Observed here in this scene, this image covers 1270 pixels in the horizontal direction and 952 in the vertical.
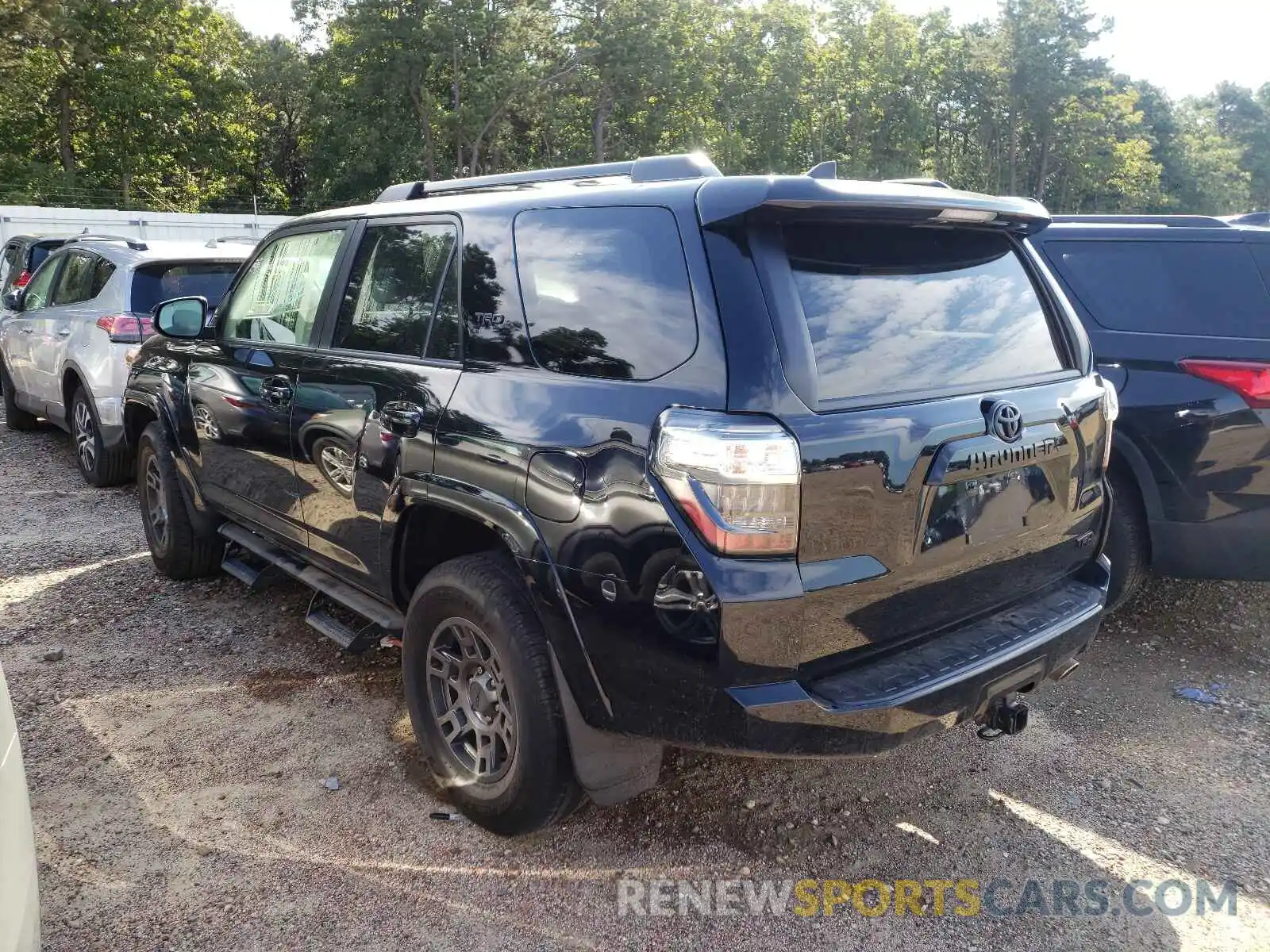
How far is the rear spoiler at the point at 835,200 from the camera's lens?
234 cm

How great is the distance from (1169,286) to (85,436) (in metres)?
7.03

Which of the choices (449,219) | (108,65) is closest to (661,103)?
(108,65)

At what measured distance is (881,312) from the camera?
2551 mm

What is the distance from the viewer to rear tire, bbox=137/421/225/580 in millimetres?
4957

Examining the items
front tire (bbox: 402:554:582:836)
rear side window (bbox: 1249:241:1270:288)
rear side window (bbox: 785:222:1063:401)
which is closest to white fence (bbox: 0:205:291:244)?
front tire (bbox: 402:554:582:836)

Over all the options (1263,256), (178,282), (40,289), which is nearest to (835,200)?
(1263,256)

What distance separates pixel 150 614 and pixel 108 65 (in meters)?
39.5

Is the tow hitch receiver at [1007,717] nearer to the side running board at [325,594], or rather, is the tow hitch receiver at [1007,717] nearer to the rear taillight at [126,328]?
the side running board at [325,594]

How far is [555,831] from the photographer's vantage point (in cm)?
306

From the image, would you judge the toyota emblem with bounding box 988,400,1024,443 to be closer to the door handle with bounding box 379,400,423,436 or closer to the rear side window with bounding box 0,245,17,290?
the door handle with bounding box 379,400,423,436

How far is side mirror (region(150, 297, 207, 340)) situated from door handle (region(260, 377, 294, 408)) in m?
0.83

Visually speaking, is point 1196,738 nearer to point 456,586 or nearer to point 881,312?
point 881,312

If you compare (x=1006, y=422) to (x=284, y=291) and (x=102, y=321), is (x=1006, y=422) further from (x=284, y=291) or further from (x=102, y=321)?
(x=102, y=321)

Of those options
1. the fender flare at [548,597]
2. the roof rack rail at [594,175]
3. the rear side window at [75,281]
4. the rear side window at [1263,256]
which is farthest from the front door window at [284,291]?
the rear side window at [1263,256]
